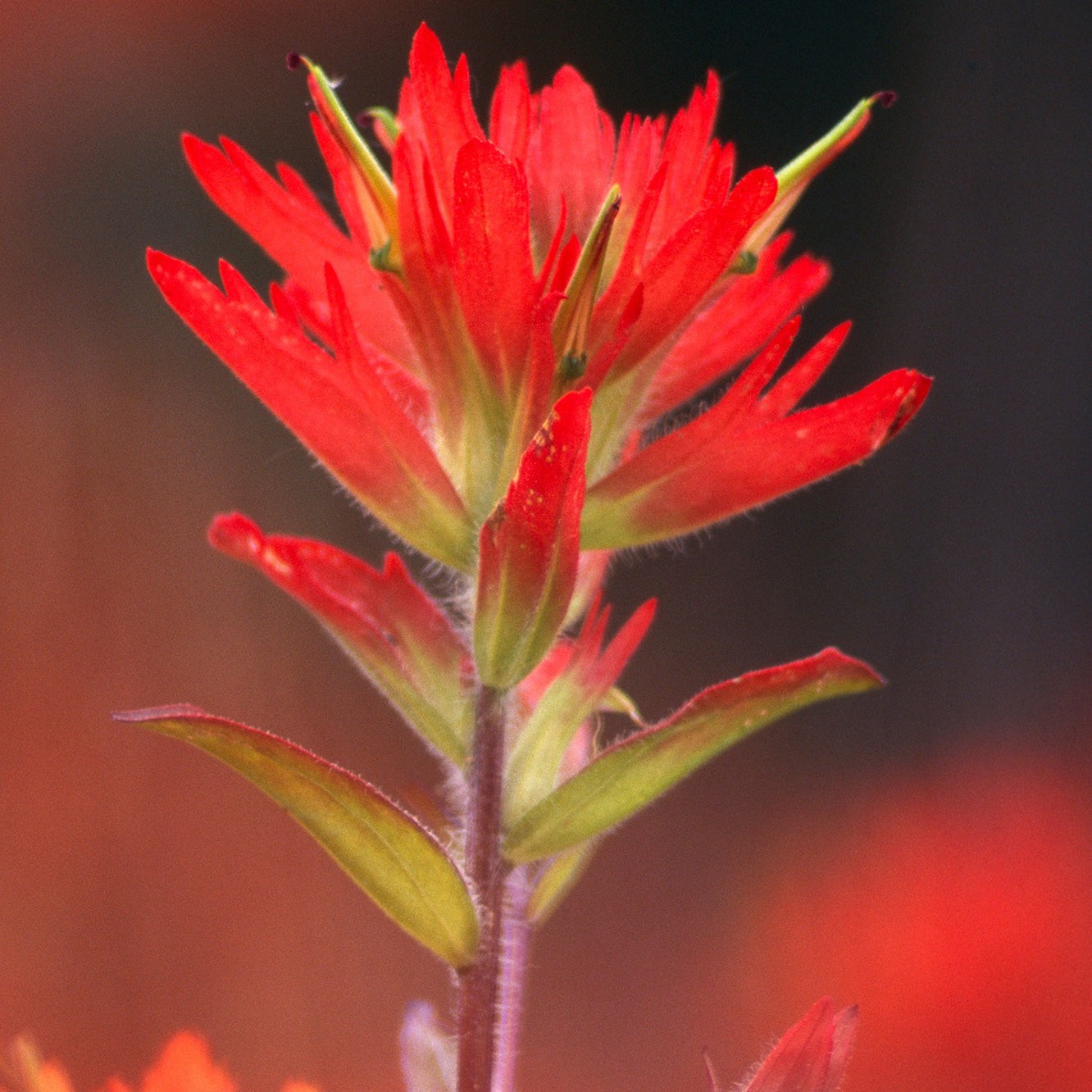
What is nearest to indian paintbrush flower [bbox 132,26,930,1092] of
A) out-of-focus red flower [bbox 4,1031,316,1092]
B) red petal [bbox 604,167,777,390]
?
red petal [bbox 604,167,777,390]

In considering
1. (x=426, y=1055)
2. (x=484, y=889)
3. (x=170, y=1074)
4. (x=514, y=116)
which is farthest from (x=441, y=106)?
(x=170, y=1074)

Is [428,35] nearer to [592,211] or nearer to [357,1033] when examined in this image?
[592,211]

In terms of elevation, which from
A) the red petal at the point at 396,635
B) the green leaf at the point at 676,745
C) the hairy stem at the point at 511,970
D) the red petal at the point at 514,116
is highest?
the red petal at the point at 514,116

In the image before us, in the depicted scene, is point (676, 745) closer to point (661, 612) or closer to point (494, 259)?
point (494, 259)

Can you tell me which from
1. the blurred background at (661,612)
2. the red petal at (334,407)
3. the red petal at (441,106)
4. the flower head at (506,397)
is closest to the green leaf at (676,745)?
the flower head at (506,397)

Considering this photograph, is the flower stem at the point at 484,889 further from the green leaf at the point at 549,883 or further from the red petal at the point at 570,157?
the red petal at the point at 570,157

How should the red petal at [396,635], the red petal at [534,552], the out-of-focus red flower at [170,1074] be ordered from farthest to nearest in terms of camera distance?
1. the out-of-focus red flower at [170,1074]
2. the red petal at [396,635]
3. the red petal at [534,552]

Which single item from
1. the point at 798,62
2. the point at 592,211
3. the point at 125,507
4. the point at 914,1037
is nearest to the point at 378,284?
the point at 592,211
